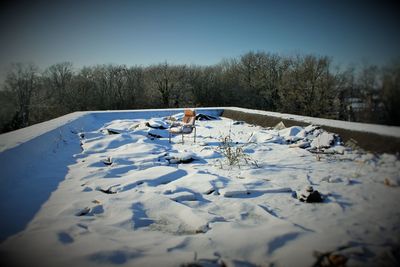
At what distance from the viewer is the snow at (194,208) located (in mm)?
1888

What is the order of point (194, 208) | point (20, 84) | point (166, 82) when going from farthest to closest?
1. point (166, 82)
2. point (20, 84)
3. point (194, 208)

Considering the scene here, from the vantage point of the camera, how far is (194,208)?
9.16 ft

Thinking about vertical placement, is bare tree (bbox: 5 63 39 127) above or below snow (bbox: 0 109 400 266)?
above

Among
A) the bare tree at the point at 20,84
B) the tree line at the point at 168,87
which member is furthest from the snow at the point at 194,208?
the tree line at the point at 168,87

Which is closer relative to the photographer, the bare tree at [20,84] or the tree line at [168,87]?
the bare tree at [20,84]

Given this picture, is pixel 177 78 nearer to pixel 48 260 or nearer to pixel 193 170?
pixel 193 170

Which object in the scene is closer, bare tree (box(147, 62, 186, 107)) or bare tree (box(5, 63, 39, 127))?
bare tree (box(5, 63, 39, 127))

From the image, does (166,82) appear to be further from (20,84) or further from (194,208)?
(194,208)

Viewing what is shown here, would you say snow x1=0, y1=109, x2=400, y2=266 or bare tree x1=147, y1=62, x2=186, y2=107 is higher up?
bare tree x1=147, y1=62, x2=186, y2=107

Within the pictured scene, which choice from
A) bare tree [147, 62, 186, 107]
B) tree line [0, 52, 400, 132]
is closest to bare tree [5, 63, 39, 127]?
tree line [0, 52, 400, 132]

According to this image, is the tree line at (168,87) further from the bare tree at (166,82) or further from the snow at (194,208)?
A: the snow at (194,208)

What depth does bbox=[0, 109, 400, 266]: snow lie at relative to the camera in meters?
1.89

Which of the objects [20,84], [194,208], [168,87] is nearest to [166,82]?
[168,87]

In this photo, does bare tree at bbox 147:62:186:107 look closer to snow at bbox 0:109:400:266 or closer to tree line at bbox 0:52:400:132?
tree line at bbox 0:52:400:132
